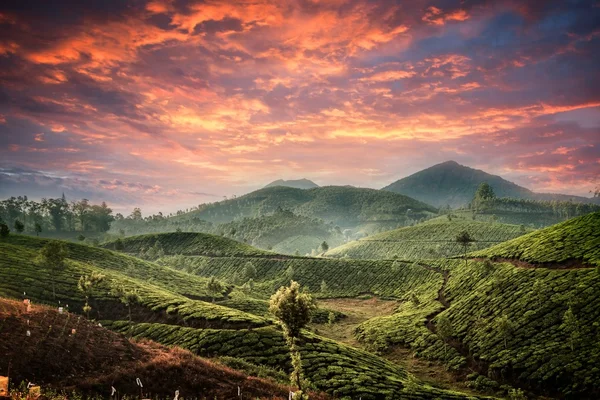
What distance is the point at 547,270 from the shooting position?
235ft

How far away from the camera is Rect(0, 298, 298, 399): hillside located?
2930cm

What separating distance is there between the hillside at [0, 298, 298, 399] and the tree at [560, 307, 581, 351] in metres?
40.5

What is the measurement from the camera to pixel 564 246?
77.9 metres

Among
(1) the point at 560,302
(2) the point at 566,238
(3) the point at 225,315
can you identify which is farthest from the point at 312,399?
(2) the point at 566,238

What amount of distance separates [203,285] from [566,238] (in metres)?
114

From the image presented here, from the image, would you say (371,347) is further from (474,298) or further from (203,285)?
(203,285)

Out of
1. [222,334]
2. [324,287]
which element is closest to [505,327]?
[222,334]

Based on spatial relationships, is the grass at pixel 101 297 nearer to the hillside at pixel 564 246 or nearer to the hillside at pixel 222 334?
the hillside at pixel 222 334

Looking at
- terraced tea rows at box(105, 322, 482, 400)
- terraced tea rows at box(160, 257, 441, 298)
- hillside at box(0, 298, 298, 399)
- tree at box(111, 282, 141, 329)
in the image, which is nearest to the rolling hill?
terraced tea rows at box(105, 322, 482, 400)

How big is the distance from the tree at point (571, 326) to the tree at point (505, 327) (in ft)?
23.7

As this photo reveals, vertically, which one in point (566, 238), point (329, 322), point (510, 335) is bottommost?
point (329, 322)

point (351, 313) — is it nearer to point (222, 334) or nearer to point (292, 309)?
point (222, 334)

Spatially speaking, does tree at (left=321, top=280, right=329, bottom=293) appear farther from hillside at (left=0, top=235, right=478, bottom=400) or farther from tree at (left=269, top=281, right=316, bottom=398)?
tree at (left=269, top=281, right=316, bottom=398)

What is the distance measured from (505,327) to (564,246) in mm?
36075
